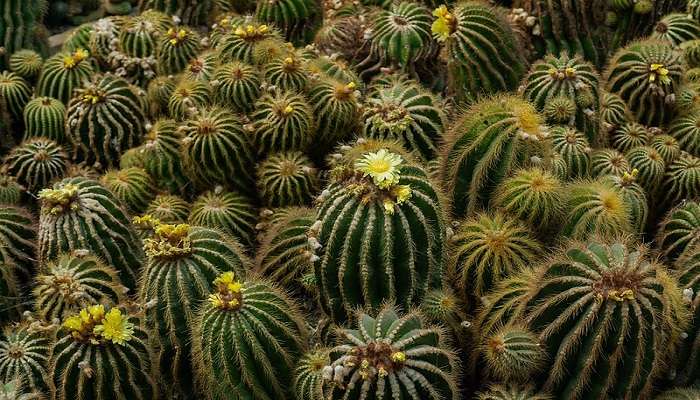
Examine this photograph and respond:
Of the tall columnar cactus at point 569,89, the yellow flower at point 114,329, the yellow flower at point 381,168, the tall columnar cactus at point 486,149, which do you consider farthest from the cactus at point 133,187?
the tall columnar cactus at point 569,89

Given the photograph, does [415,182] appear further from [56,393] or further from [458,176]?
[56,393]

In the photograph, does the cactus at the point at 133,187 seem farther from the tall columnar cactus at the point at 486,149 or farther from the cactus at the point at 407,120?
the tall columnar cactus at the point at 486,149

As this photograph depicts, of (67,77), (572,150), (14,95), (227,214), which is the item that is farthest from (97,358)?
(14,95)

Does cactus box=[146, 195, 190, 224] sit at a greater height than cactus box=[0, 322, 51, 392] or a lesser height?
greater

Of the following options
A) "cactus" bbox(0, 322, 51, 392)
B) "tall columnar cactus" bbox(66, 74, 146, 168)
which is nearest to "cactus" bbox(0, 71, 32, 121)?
"tall columnar cactus" bbox(66, 74, 146, 168)

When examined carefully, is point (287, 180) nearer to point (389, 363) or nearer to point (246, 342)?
point (246, 342)

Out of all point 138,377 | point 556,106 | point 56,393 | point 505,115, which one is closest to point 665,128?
point 556,106

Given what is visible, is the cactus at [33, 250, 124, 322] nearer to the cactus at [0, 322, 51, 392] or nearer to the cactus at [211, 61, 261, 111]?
the cactus at [0, 322, 51, 392]
